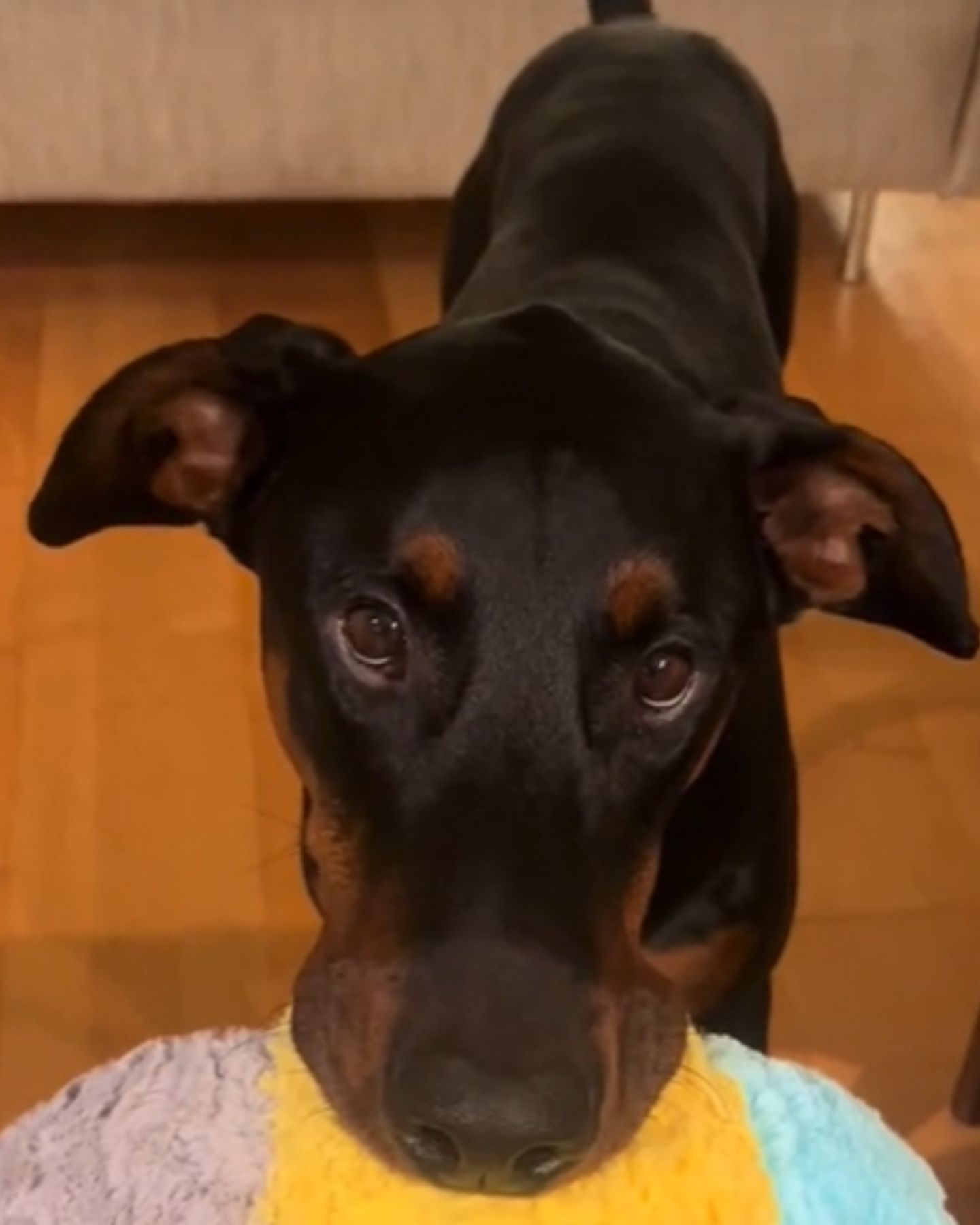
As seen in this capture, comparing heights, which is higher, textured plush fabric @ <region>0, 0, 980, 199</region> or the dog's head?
the dog's head

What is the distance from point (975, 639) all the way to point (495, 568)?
481 millimetres

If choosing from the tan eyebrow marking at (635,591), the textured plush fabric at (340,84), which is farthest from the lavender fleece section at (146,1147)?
the textured plush fabric at (340,84)

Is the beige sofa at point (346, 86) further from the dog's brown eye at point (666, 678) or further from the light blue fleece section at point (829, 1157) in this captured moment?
the light blue fleece section at point (829, 1157)

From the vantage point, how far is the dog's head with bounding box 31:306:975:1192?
1.17m

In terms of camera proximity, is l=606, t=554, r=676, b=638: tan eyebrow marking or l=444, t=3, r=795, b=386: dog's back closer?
l=606, t=554, r=676, b=638: tan eyebrow marking

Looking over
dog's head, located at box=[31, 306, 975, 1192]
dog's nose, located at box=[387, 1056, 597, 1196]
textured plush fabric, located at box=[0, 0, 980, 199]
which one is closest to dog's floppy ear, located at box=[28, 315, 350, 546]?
dog's head, located at box=[31, 306, 975, 1192]

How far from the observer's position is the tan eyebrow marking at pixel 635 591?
1.32m

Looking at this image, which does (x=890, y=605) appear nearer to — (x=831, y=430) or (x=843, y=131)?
(x=831, y=430)

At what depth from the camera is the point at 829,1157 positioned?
3.43 feet

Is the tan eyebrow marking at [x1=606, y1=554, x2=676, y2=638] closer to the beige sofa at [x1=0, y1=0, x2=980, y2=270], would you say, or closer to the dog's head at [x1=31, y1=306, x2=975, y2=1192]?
the dog's head at [x1=31, y1=306, x2=975, y2=1192]

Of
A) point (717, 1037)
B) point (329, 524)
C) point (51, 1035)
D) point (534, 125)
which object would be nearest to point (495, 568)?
point (329, 524)

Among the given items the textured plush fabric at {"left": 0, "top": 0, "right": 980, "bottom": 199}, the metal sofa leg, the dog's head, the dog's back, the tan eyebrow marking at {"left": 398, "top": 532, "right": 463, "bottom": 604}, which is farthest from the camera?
the metal sofa leg

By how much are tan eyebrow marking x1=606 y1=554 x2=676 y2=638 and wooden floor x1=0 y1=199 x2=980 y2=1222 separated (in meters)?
0.96

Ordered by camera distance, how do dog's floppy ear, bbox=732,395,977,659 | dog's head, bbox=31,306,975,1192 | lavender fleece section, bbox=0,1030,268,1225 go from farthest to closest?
dog's floppy ear, bbox=732,395,977,659 < dog's head, bbox=31,306,975,1192 < lavender fleece section, bbox=0,1030,268,1225
